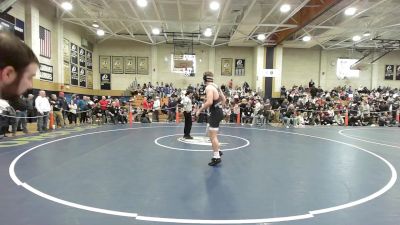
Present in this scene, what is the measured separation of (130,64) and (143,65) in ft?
3.92

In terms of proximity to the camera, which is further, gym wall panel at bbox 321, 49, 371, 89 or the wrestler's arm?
gym wall panel at bbox 321, 49, 371, 89

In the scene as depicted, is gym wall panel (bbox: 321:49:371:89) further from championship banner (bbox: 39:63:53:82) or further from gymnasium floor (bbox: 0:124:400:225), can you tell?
championship banner (bbox: 39:63:53:82)

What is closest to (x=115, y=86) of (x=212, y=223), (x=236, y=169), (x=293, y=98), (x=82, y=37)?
(x=82, y=37)

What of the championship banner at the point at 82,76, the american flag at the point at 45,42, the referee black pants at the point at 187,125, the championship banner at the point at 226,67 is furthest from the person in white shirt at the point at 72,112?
the championship banner at the point at 226,67

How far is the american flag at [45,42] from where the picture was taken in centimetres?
1672

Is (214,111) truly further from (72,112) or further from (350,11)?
(350,11)

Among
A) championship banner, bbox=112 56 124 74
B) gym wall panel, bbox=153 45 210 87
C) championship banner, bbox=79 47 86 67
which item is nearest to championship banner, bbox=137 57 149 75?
gym wall panel, bbox=153 45 210 87

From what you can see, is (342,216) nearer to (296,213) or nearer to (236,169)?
(296,213)

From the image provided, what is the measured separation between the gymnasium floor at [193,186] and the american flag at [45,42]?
11025mm

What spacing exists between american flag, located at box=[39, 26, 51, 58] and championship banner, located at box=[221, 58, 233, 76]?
49.4 feet

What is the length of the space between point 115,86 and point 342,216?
25.4 m

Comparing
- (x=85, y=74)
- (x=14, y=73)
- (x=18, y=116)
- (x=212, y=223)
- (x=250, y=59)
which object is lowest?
(x=212, y=223)

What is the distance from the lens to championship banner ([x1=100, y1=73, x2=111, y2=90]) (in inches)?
1035

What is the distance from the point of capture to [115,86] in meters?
26.6
